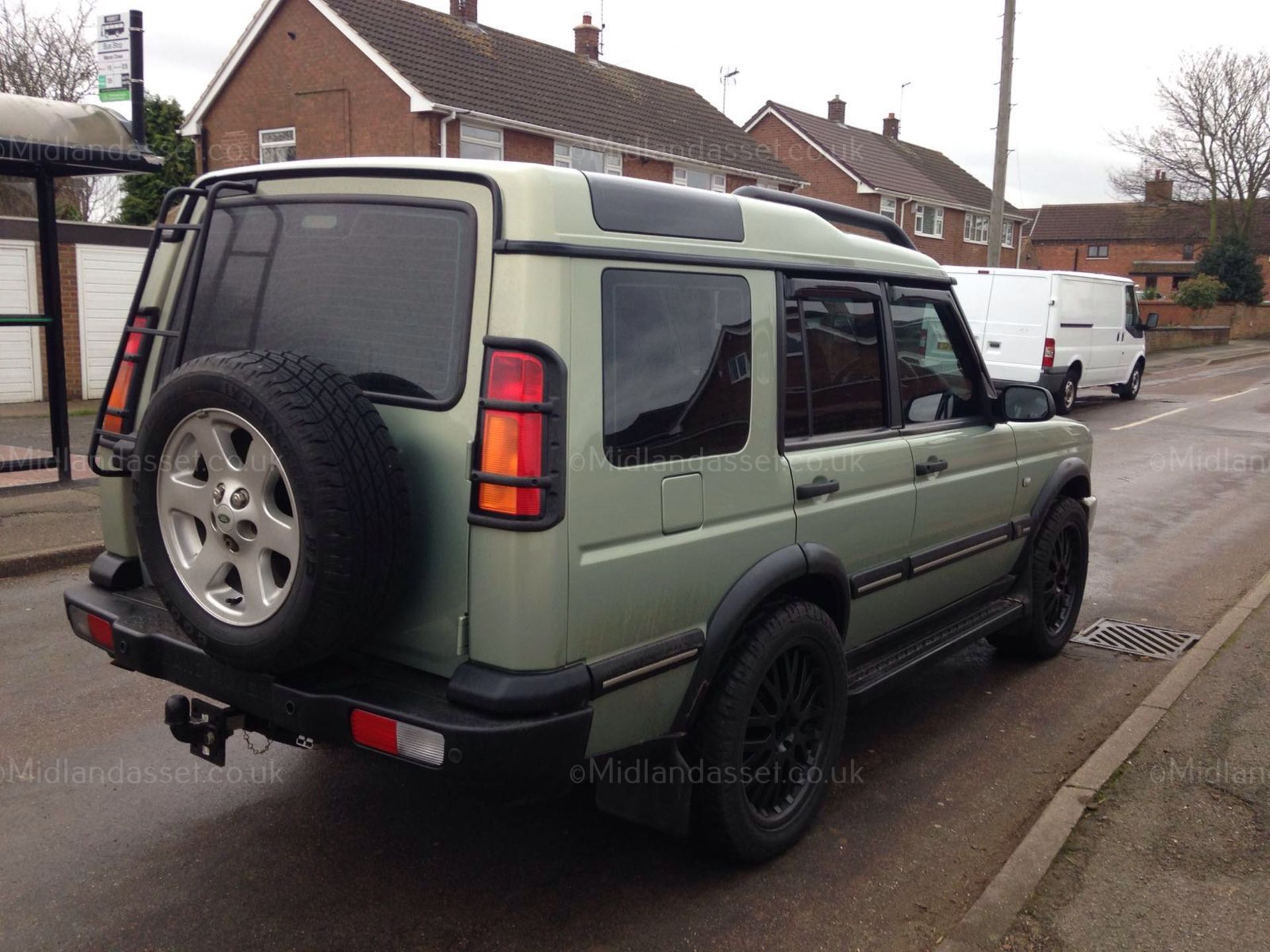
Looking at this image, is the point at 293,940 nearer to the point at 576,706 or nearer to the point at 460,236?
the point at 576,706

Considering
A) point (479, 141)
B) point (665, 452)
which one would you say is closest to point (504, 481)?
point (665, 452)

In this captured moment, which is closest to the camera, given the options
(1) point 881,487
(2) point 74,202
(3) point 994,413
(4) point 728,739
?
(4) point 728,739

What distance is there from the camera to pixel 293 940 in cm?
312

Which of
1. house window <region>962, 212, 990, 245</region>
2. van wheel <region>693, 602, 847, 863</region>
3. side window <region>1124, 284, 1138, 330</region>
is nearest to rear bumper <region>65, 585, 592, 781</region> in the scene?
van wheel <region>693, 602, 847, 863</region>

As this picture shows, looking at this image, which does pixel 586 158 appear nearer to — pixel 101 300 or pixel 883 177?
pixel 101 300

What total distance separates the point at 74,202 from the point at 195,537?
31201 mm

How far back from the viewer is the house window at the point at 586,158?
2745 centimetres

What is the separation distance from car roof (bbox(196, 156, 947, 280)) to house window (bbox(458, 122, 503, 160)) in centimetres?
2221

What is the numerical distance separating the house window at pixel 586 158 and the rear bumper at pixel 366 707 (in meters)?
24.9

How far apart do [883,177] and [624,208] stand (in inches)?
1690

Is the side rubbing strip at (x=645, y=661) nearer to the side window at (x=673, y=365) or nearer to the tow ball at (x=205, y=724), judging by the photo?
the side window at (x=673, y=365)

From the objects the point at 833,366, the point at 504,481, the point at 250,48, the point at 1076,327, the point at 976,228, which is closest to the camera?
the point at 504,481

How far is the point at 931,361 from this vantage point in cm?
458

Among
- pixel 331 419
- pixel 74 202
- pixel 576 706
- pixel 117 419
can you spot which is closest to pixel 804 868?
pixel 576 706
